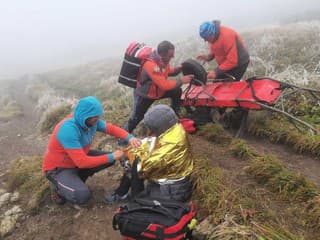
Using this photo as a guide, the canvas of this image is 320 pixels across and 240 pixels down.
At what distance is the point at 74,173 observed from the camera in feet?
19.4

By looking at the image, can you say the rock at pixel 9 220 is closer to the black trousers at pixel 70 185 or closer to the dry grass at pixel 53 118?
the black trousers at pixel 70 185

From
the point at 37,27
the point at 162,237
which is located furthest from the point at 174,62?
the point at 37,27

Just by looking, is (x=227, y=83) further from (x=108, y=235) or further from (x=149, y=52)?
(x=108, y=235)

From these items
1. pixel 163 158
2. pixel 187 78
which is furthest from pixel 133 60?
pixel 163 158

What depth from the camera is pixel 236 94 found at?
7059mm

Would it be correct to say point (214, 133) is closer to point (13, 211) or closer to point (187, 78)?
point (187, 78)

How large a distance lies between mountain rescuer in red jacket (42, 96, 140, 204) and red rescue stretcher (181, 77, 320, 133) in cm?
208

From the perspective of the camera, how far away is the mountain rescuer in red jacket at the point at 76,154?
5414mm

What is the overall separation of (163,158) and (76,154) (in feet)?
4.75

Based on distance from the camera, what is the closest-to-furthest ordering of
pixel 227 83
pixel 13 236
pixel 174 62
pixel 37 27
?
pixel 13 236
pixel 227 83
pixel 174 62
pixel 37 27

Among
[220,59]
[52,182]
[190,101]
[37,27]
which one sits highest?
[220,59]

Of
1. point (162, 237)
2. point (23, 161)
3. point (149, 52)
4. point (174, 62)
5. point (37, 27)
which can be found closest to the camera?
point (162, 237)

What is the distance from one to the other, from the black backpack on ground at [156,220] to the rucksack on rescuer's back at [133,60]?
3.30 m

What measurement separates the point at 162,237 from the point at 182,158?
118 cm
